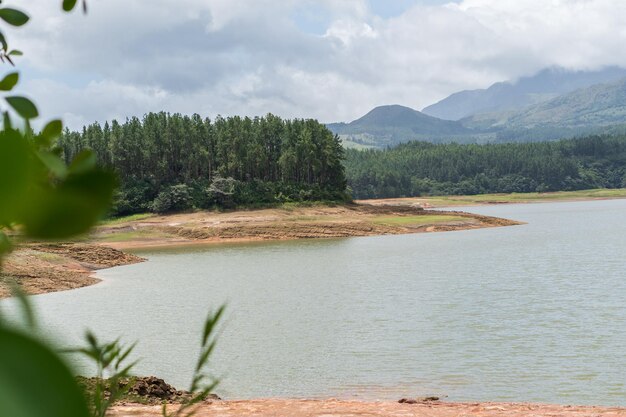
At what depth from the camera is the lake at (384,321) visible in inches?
497

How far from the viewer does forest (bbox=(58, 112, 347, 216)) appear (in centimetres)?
6238

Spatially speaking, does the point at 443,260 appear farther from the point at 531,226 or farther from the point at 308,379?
the point at 531,226

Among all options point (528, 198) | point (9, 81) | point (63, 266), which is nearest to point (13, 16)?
point (9, 81)

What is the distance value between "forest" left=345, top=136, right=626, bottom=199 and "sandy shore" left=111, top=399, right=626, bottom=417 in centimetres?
11366

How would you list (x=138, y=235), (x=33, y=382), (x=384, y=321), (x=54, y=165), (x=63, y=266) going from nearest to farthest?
1. (x=33, y=382)
2. (x=54, y=165)
3. (x=384, y=321)
4. (x=63, y=266)
5. (x=138, y=235)

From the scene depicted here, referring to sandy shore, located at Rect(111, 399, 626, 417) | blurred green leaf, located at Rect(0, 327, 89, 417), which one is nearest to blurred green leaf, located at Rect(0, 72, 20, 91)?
blurred green leaf, located at Rect(0, 327, 89, 417)

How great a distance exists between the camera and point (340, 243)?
47.7m

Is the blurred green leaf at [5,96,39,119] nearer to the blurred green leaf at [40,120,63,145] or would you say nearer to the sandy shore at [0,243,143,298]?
the blurred green leaf at [40,120,63,145]

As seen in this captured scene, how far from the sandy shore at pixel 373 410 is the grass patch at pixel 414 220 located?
152 feet

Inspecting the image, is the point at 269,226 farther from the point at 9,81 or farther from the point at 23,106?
the point at 23,106

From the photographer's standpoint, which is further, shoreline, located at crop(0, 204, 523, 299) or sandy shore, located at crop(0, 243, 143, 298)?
shoreline, located at crop(0, 204, 523, 299)

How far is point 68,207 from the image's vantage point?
33cm

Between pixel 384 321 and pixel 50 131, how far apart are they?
59.5 ft

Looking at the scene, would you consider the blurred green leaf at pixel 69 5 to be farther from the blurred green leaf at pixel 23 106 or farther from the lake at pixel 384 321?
the lake at pixel 384 321
